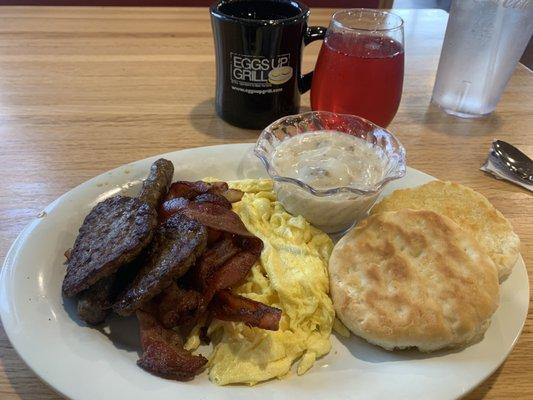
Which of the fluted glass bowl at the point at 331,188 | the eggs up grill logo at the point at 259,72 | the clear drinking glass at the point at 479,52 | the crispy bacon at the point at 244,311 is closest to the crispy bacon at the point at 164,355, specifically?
the crispy bacon at the point at 244,311

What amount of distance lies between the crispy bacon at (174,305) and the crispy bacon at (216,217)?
0.22 metres

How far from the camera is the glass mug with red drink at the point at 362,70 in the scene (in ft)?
6.11

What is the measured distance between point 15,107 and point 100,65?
0.53 meters

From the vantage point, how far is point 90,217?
1.37 meters

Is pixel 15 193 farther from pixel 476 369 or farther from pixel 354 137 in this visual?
pixel 476 369

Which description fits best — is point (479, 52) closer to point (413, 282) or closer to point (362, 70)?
point (362, 70)

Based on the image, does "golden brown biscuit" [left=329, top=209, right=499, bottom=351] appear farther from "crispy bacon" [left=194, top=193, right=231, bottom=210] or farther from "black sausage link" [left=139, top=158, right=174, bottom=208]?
"black sausage link" [left=139, top=158, right=174, bottom=208]

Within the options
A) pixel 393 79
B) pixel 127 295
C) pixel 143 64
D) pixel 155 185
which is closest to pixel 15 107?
pixel 143 64

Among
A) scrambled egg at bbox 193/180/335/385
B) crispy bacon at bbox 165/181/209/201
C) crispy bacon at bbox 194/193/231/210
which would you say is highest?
crispy bacon at bbox 194/193/231/210

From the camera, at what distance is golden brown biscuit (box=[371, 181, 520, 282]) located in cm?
136

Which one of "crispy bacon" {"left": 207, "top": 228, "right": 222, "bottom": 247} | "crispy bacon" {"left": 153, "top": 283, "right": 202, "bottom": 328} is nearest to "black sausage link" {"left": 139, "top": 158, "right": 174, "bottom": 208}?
"crispy bacon" {"left": 207, "top": 228, "right": 222, "bottom": 247}

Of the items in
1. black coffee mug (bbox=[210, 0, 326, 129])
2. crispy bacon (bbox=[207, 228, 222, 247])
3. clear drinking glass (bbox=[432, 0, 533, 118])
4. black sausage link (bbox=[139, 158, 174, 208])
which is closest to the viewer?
crispy bacon (bbox=[207, 228, 222, 247])

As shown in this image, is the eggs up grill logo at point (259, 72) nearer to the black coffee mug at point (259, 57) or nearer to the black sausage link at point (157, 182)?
the black coffee mug at point (259, 57)

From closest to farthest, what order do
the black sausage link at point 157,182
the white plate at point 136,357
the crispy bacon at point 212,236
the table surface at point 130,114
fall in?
1. the white plate at point 136,357
2. the crispy bacon at point 212,236
3. the black sausage link at point 157,182
4. the table surface at point 130,114
